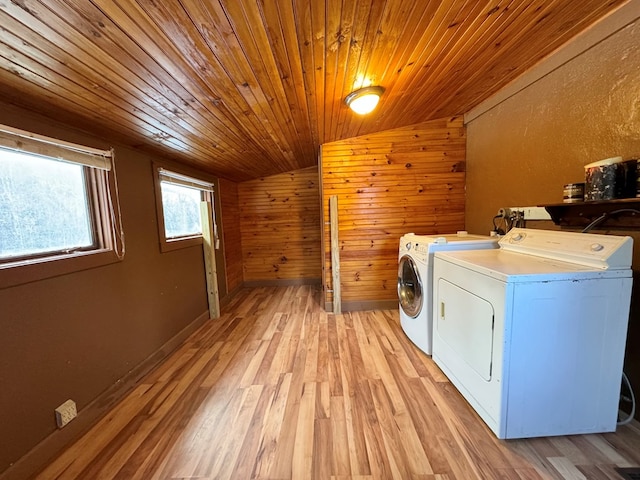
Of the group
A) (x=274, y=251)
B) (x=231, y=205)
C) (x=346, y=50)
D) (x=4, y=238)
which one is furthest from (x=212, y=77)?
(x=274, y=251)

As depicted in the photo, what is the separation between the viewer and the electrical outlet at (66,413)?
4.78 ft

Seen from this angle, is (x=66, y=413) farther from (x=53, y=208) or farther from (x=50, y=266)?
(x=53, y=208)

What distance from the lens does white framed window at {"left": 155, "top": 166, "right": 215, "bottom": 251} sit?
2.53 m

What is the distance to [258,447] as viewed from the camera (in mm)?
1419

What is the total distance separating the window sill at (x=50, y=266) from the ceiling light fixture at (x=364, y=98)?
207 centimetres

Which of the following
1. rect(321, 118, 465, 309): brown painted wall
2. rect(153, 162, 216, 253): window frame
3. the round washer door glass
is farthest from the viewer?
rect(321, 118, 465, 309): brown painted wall

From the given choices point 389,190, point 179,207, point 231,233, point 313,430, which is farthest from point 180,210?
point 313,430

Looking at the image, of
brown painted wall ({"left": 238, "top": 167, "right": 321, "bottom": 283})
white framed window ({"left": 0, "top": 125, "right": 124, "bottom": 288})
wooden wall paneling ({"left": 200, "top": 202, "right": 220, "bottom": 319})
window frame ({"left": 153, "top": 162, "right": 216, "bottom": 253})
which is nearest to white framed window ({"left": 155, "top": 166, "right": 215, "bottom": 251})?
window frame ({"left": 153, "top": 162, "right": 216, "bottom": 253})

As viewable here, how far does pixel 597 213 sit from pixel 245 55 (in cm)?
219

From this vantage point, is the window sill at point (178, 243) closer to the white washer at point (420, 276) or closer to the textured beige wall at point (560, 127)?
the white washer at point (420, 276)

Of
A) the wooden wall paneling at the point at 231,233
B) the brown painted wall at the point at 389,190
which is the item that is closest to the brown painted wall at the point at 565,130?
the brown painted wall at the point at 389,190

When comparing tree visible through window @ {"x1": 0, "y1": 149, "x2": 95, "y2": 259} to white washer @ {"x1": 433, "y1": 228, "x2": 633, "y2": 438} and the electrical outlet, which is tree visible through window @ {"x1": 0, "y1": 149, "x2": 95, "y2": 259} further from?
white washer @ {"x1": 433, "y1": 228, "x2": 633, "y2": 438}

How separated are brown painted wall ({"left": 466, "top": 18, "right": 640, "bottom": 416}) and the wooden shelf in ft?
0.30

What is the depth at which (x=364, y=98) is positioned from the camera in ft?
5.92
